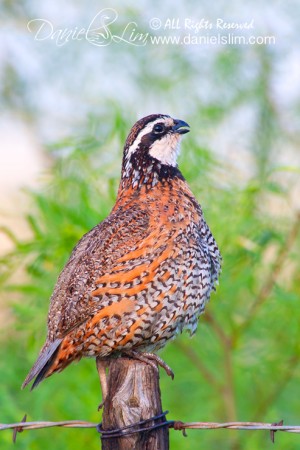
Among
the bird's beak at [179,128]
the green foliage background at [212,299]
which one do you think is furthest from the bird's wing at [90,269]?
the green foliage background at [212,299]

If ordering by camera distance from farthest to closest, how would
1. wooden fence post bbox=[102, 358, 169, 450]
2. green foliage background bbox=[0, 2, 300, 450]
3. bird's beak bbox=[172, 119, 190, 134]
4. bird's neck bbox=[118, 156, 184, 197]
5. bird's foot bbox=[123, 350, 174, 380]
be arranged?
green foliage background bbox=[0, 2, 300, 450] < bird's beak bbox=[172, 119, 190, 134] < bird's neck bbox=[118, 156, 184, 197] < bird's foot bbox=[123, 350, 174, 380] < wooden fence post bbox=[102, 358, 169, 450]

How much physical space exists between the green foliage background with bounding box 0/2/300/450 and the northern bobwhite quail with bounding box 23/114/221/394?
1710 millimetres

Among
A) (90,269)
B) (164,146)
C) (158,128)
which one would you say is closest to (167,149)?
(164,146)

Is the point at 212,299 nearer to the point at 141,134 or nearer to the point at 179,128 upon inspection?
the point at 179,128

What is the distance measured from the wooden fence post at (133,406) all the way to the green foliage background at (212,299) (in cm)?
243

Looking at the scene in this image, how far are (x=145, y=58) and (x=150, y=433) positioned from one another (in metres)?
6.25

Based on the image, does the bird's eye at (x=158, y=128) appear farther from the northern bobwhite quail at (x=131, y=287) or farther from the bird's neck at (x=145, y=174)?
the northern bobwhite quail at (x=131, y=287)

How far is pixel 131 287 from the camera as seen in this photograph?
411 centimetres

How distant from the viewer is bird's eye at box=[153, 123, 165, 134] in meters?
4.67

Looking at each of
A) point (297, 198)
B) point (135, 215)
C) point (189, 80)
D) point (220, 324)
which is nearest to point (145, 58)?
point (189, 80)

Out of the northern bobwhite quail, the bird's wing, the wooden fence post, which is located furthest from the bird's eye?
the wooden fence post

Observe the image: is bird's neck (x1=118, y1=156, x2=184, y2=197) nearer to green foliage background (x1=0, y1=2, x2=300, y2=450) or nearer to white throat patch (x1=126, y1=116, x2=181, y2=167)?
white throat patch (x1=126, y1=116, x2=181, y2=167)

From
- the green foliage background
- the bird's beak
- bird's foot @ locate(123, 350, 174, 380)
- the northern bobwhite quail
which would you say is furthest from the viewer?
the green foliage background

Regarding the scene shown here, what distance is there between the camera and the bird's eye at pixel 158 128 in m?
4.67
